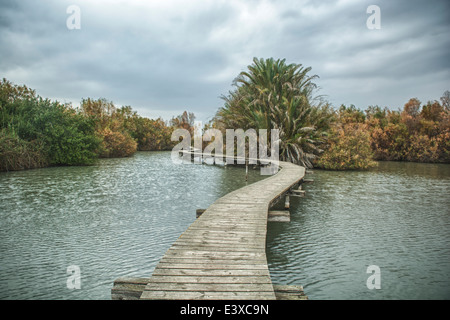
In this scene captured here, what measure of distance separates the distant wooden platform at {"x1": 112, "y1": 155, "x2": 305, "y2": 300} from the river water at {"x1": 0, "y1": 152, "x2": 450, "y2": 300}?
679 millimetres

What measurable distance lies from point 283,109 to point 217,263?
1773 centimetres

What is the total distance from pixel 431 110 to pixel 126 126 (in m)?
34.0

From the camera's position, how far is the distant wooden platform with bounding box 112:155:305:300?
10.3 ft

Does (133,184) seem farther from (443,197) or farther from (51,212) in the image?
(443,197)

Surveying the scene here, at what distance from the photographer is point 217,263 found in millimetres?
3764

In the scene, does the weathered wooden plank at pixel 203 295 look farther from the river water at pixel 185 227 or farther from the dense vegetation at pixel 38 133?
the dense vegetation at pixel 38 133

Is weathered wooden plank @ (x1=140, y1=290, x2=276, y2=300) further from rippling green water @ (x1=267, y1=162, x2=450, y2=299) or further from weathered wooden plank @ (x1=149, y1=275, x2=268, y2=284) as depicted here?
rippling green water @ (x1=267, y1=162, x2=450, y2=299)

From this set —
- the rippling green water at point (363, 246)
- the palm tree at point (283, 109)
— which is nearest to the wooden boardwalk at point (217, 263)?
the rippling green water at point (363, 246)

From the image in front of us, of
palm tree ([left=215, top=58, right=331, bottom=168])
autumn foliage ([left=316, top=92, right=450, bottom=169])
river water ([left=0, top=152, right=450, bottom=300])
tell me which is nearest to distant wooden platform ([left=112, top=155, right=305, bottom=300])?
river water ([left=0, top=152, right=450, bottom=300])

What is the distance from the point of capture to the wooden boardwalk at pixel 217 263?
3.13 metres

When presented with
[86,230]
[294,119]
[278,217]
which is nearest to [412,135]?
[294,119]

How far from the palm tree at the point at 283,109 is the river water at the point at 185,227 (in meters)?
8.54

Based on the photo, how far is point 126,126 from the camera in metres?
43.6
